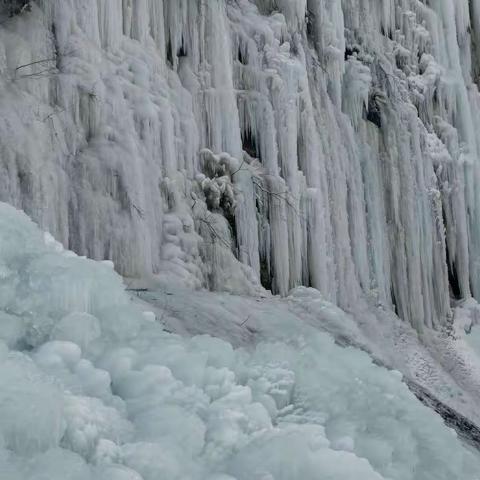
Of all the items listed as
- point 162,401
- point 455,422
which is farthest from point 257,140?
point 162,401

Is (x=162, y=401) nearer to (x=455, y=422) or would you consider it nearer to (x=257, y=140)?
(x=455, y=422)

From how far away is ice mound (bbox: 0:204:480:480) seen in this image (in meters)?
2.42

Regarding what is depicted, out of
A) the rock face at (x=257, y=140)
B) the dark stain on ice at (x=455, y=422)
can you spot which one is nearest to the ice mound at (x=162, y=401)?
the dark stain on ice at (x=455, y=422)

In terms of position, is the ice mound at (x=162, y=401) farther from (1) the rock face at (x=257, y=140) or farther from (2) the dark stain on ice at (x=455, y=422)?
(1) the rock face at (x=257, y=140)

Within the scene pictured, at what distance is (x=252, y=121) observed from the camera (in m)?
10.0

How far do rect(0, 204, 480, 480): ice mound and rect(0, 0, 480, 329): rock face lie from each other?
8.37ft

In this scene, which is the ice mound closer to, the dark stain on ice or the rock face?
the dark stain on ice

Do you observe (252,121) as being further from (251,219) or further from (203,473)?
(203,473)

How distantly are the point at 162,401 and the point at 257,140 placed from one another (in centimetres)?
743

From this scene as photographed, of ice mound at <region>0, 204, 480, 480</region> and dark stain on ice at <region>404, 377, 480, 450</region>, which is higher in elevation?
ice mound at <region>0, 204, 480, 480</region>

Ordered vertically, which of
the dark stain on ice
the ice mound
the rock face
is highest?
the rock face

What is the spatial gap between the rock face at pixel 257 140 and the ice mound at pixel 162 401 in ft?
8.37

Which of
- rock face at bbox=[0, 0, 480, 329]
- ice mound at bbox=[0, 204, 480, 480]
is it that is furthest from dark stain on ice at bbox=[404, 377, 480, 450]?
rock face at bbox=[0, 0, 480, 329]

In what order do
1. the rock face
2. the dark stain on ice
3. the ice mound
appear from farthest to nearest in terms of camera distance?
1. the rock face
2. the dark stain on ice
3. the ice mound
